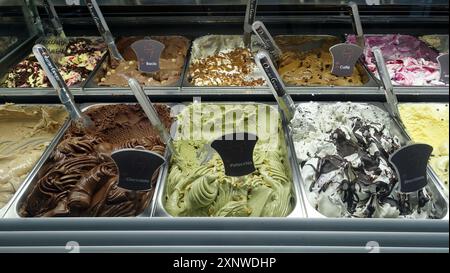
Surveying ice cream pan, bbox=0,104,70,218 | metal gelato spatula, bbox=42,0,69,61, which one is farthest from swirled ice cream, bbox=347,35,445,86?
metal gelato spatula, bbox=42,0,69,61

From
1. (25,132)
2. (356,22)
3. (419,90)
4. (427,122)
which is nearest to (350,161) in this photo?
(427,122)

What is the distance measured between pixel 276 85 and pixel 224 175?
58 cm

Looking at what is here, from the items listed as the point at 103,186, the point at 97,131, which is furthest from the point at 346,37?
the point at 103,186

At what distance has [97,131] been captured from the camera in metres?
2.22

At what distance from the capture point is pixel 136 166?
4.91 feet

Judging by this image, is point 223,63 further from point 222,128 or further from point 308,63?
point 222,128

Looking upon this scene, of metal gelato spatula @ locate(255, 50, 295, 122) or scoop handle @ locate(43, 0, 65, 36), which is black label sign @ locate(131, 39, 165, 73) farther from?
scoop handle @ locate(43, 0, 65, 36)

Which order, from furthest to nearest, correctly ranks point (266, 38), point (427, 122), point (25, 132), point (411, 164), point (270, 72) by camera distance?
1. point (266, 38)
2. point (25, 132)
3. point (427, 122)
4. point (270, 72)
5. point (411, 164)

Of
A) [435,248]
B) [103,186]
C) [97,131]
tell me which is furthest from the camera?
[97,131]

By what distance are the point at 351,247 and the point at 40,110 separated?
189cm

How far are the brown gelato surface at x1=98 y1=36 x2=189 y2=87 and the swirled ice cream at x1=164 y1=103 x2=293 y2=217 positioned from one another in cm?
40

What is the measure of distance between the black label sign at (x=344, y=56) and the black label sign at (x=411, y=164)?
932mm

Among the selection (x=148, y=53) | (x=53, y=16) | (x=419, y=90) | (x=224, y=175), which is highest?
(x=53, y=16)

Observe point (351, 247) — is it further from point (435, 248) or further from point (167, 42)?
point (167, 42)
